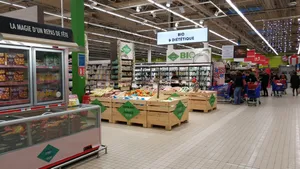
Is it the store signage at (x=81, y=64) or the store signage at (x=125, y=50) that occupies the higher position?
the store signage at (x=125, y=50)

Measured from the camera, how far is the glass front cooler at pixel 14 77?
3.54 metres

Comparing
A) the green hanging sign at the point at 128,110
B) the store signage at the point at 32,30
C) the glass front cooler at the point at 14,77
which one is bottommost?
the green hanging sign at the point at 128,110

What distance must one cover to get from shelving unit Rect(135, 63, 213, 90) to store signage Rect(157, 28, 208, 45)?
1960 mm

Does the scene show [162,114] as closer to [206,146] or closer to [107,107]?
[206,146]

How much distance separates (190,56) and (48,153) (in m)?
10.1

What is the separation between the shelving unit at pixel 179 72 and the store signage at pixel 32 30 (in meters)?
7.63

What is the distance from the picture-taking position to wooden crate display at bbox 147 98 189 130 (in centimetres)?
636

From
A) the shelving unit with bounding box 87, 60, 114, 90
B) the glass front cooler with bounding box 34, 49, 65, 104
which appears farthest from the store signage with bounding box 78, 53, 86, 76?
the shelving unit with bounding box 87, 60, 114, 90

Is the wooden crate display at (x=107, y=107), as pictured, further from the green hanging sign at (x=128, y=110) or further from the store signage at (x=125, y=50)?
the store signage at (x=125, y=50)

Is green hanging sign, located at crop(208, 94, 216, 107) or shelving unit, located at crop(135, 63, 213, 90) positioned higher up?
shelving unit, located at crop(135, 63, 213, 90)

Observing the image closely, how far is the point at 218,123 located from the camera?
24.0 ft

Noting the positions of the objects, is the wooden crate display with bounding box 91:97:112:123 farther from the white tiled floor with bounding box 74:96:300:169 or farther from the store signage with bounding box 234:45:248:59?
the store signage with bounding box 234:45:248:59

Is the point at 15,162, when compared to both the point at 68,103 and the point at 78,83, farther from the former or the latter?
the point at 78,83

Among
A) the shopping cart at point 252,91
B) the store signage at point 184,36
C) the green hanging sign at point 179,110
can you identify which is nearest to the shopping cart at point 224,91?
the shopping cart at point 252,91
